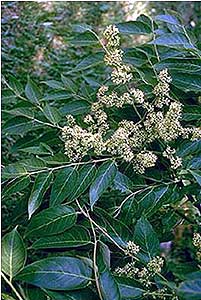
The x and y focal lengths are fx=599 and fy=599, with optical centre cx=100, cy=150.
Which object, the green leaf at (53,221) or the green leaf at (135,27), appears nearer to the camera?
the green leaf at (53,221)

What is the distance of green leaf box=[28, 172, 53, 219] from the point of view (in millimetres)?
757

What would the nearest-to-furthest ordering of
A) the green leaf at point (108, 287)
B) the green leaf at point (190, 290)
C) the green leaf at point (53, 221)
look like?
the green leaf at point (190, 290) < the green leaf at point (108, 287) < the green leaf at point (53, 221)

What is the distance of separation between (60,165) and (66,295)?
192mm

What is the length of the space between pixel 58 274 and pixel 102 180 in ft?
0.49

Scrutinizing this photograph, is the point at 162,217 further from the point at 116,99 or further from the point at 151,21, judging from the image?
the point at 151,21

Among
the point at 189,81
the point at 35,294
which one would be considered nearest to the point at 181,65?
the point at 189,81

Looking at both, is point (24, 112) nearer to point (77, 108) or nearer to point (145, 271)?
point (77, 108)

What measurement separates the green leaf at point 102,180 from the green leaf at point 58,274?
3.7 inches

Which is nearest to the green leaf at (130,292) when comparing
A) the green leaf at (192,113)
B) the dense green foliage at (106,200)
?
the dense green foliage at (106,200)

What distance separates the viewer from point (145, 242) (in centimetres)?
73

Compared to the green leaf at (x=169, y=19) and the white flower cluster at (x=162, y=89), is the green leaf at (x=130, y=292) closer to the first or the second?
the white flower cluster at (x=162, y=89)

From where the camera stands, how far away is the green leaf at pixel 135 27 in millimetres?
885

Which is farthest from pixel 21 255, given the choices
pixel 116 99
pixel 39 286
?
pixel 116 99

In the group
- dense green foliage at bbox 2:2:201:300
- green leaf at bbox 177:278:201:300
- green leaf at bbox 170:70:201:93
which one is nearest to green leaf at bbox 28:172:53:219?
dense green foliage at bbox 2:2:201:300
